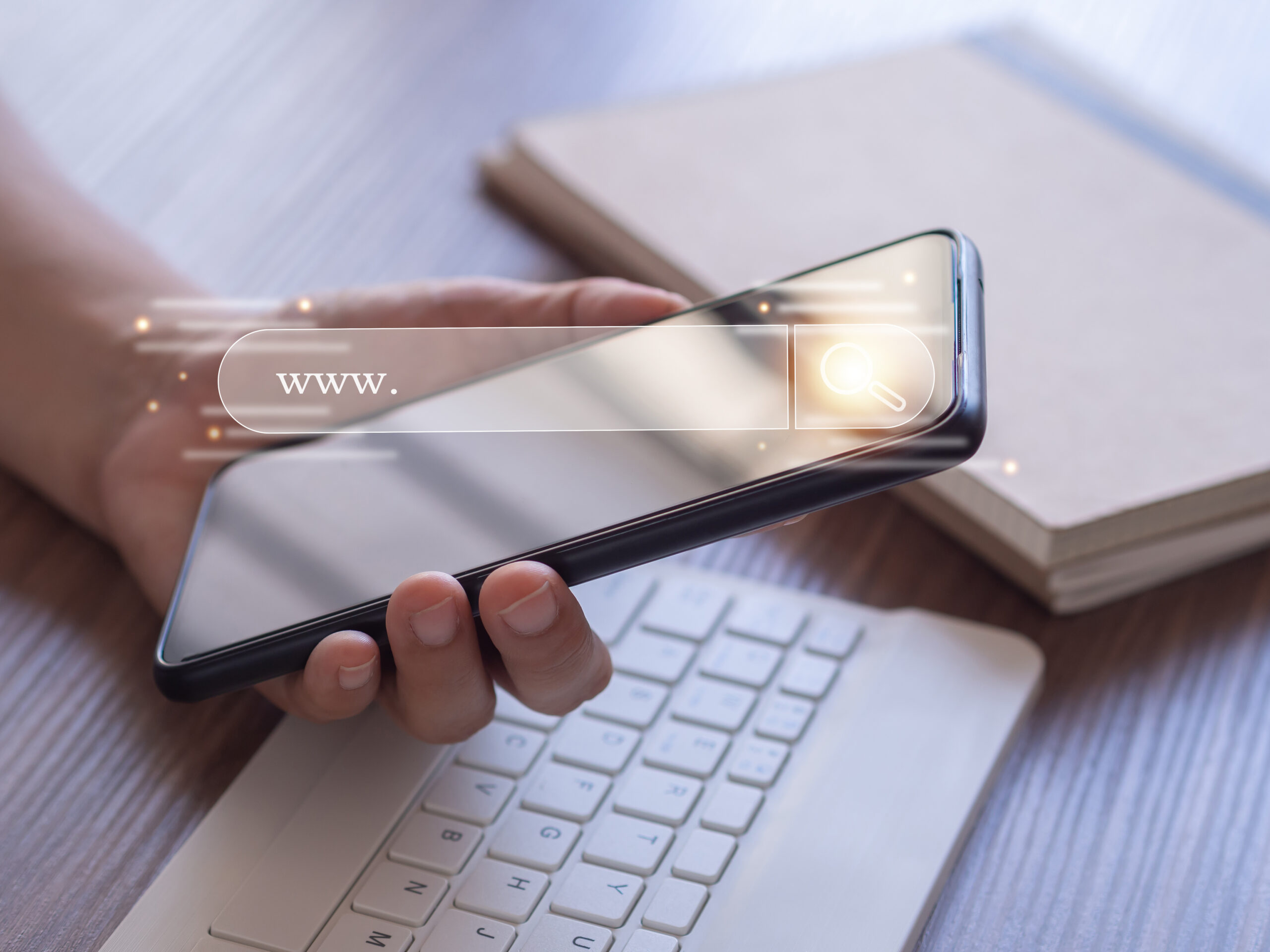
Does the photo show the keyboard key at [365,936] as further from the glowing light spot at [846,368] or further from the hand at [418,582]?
the glowing light spot at [846,368]

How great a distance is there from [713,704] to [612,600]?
6 cm

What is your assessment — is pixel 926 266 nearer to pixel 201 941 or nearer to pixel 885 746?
pixel 885 746

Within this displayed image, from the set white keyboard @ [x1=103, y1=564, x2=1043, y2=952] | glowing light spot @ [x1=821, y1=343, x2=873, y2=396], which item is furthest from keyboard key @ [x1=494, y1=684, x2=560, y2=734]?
glowing light spot @ [x1=821, y1=343, x2=873, y2=396]

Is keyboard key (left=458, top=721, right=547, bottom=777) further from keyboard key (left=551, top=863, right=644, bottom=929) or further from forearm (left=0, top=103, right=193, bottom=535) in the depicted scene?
forearm (left=0, top=103, right=193, bottom=535)

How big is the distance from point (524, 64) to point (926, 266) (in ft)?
1.49

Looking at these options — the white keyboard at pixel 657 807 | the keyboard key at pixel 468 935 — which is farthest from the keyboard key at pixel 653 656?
the keyboard key at pixel 468 935

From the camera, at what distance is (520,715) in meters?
0.39

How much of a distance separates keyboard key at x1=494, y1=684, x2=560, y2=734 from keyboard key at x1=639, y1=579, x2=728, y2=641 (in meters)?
0.05

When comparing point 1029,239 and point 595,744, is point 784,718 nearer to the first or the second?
point 595,744

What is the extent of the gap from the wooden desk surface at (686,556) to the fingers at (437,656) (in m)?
0.08

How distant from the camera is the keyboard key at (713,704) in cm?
37

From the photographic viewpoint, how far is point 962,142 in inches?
22.7

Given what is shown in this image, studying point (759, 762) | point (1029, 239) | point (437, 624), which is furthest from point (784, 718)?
point (1029, 239)

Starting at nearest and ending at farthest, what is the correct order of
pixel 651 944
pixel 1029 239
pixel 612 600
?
pixel 651 944, pixel 612 600, pixel 1029 239
